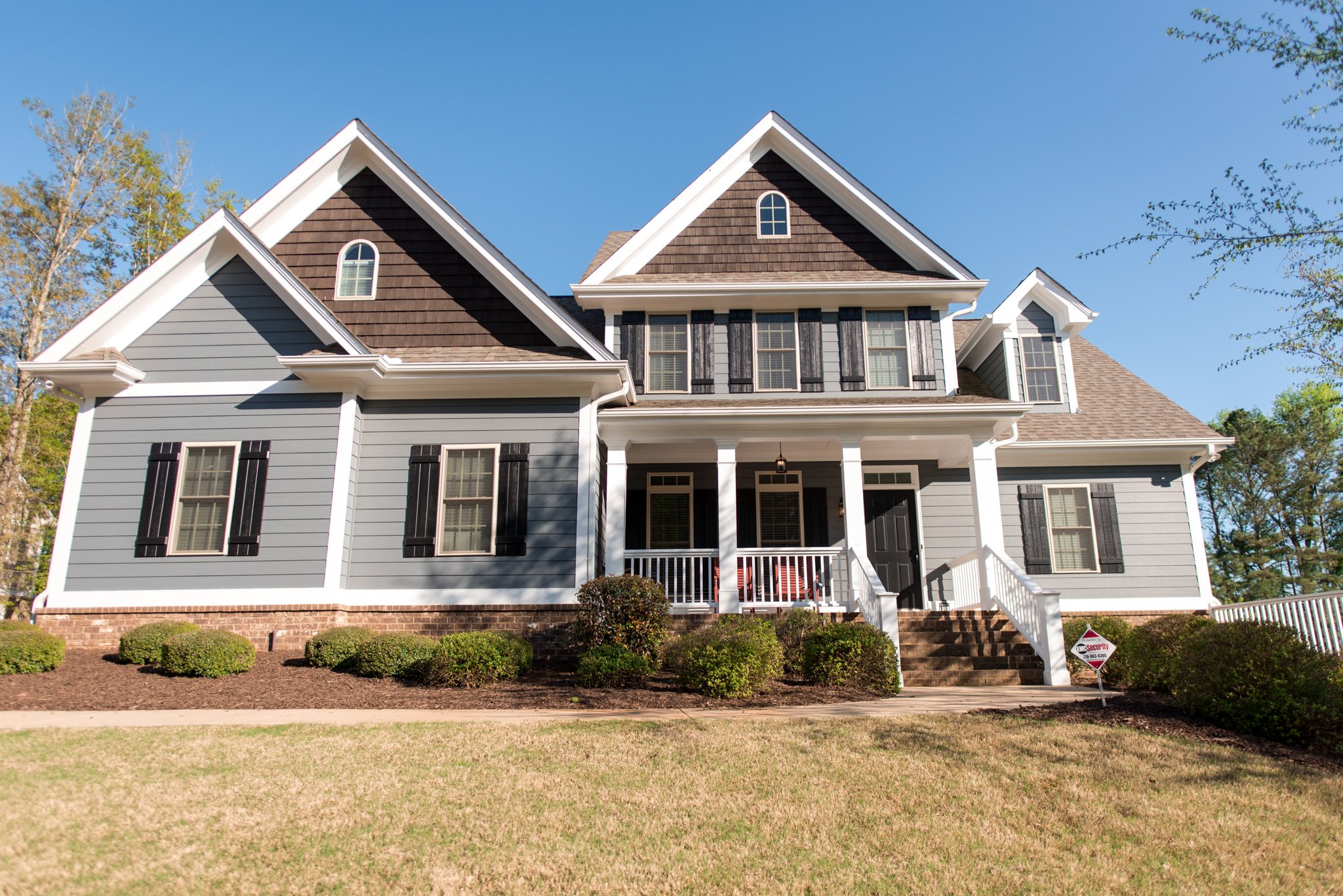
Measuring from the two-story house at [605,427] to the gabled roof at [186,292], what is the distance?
1.7 inches

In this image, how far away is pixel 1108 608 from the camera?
13.7m

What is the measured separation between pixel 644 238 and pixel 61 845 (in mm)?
11973

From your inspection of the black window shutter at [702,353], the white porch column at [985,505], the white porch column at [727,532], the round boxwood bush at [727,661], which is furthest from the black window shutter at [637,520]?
the white porch column at [985,505]

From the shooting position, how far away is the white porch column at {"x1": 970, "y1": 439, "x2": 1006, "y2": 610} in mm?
12273

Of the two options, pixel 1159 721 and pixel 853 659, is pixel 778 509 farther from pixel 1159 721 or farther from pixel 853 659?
pixel 1159 721

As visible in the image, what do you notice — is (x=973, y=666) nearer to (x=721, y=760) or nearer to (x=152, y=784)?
(x=721, y=760)

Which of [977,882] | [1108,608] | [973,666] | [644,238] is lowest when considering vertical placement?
[977,882]

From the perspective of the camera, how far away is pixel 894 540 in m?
14.2

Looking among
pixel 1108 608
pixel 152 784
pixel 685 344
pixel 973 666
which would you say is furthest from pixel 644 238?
pixel 152 784

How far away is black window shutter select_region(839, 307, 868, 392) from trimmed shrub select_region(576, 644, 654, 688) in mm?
6650

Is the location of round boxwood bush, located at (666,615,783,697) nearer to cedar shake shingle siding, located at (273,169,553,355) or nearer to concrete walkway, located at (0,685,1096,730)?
concrete walkway, located at (0,685,1096,730)

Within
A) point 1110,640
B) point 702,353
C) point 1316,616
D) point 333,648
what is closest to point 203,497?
point 333,648

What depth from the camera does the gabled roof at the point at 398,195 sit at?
12375 mm

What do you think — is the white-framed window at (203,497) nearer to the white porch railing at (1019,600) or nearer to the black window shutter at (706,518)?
the black window shutter at (706,518)
